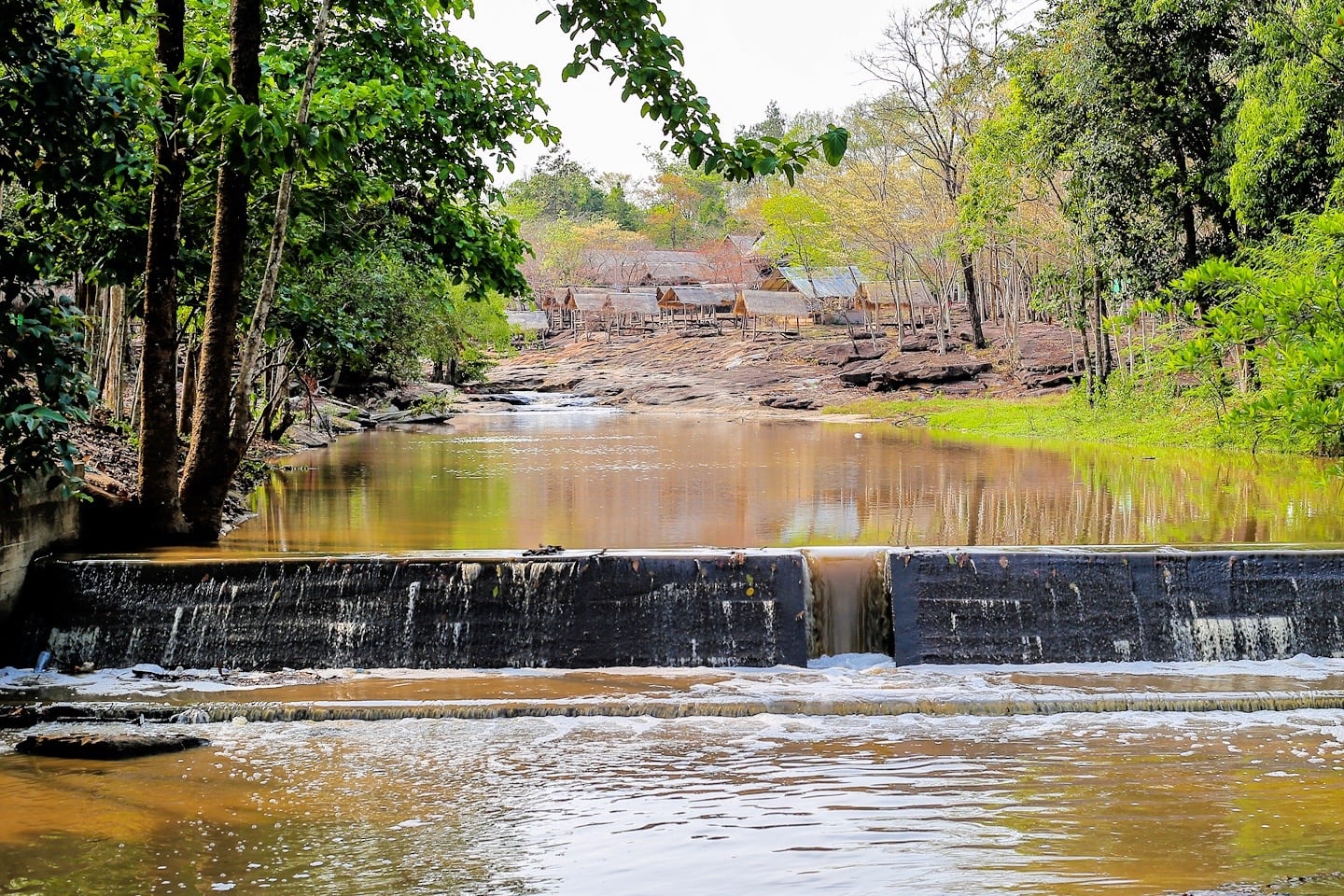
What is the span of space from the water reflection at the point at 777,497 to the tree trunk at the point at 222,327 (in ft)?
2.49

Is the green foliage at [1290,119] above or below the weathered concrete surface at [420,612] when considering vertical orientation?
above

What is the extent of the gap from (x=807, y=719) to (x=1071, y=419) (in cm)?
2193

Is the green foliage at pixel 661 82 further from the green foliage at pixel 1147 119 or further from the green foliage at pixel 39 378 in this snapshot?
the green foliage at pixel 1147 119

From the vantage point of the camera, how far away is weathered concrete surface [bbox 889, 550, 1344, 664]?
8.63 meters

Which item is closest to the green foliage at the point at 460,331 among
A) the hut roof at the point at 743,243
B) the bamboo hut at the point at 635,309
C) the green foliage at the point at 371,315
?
the green foliage at the point at 371,315

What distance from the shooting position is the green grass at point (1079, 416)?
902 inches

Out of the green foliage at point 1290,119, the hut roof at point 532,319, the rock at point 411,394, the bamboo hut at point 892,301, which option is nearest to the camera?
the green foliage at point 1290,119

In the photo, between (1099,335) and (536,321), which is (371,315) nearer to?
(1099,335)

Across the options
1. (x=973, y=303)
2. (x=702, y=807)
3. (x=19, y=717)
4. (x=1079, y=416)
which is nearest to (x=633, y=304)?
(x=973, y=303)

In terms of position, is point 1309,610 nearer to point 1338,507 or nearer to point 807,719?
point 807,719

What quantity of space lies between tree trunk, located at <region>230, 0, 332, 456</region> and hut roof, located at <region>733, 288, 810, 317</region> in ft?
151

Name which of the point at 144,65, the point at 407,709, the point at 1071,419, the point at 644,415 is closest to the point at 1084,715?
the point at 407,709

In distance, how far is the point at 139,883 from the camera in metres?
4.64

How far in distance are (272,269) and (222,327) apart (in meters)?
0.67
